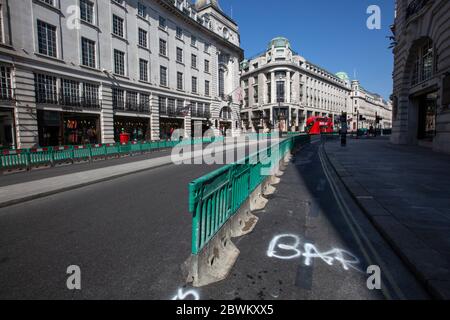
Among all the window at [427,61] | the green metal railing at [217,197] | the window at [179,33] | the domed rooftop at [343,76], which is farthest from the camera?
the domed rooftop at [343,76]

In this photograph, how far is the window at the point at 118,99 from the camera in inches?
1071

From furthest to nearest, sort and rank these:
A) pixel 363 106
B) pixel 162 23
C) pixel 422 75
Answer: pixel 363 106, pixel 162 23, pixel 422 75

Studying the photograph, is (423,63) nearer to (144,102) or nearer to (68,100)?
(144,102)

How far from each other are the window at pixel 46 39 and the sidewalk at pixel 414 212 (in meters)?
24.5

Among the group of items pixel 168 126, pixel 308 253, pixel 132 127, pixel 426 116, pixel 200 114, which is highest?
pixel 200 114

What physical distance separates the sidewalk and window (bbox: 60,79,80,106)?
23237mm

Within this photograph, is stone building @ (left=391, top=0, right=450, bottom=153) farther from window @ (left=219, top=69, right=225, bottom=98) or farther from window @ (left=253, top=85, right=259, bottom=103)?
window @ (left=253, top=85, right=259, bottom=103)

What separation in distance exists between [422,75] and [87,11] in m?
30.9

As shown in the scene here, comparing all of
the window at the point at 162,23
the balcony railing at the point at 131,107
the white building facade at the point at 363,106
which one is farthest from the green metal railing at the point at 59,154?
the white building facade at the point at 363,106

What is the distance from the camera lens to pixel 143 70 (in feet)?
102

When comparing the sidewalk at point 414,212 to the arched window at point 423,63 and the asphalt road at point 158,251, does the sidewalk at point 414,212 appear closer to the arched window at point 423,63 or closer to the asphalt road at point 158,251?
the asphalt road at point 158,251

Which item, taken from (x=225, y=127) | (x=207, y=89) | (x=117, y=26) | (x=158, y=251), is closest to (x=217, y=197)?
(x=158, y=251)

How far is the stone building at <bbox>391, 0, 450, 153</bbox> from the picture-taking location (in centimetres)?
1545

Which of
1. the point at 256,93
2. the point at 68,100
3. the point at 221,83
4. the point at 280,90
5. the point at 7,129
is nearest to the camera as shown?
the point at 7,129
